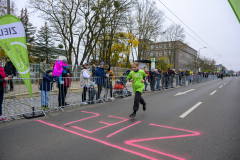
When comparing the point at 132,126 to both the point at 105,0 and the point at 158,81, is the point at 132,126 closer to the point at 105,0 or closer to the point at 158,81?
the point at 158,81

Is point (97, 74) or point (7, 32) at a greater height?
point (7, 32)

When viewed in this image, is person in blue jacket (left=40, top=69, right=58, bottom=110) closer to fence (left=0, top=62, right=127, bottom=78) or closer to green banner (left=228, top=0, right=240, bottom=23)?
fence (left=0, top=62, right=127, bottom=78)

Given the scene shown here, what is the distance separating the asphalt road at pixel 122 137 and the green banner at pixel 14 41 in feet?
5.94

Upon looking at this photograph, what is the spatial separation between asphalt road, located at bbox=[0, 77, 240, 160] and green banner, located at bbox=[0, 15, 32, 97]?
5.94 ft

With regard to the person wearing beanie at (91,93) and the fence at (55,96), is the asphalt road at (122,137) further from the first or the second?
the person wearing beanie at (91,93)

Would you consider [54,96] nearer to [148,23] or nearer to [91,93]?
[91,93]

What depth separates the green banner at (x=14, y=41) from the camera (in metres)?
5.04

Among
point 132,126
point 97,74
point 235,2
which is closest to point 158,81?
point 97,74

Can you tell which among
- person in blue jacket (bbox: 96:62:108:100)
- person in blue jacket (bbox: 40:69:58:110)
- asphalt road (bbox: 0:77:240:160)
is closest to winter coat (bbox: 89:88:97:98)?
person in blue jacket (bbox: 96:62:108:100)

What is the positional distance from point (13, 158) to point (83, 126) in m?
1.90

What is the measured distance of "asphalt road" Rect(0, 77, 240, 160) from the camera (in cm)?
301

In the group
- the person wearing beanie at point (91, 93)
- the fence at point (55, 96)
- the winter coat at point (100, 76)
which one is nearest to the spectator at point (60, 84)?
the fence at point (55, 96)

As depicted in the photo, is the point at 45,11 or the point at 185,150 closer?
the point at 185,150

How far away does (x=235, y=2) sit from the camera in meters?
1.98
